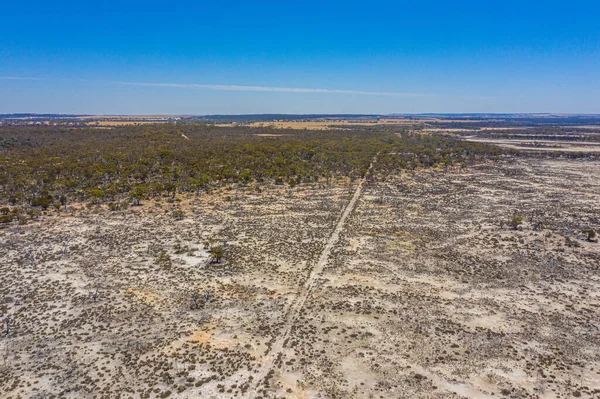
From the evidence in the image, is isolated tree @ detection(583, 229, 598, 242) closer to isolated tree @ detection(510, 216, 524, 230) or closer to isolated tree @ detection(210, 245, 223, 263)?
isolated tree @ detection(510, 216, 524, 230)

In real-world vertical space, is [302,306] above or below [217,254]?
below

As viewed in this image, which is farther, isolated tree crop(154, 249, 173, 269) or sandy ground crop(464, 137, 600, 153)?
sandy ground crop(464, 137, 600, 153)

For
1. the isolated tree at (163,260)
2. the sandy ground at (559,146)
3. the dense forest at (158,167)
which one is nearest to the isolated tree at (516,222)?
the dense forest at (158,167)

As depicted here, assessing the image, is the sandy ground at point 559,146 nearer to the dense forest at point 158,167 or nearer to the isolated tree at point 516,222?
the dense forest at point 158,167

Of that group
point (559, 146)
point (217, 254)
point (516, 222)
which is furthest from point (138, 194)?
point (559, 146)

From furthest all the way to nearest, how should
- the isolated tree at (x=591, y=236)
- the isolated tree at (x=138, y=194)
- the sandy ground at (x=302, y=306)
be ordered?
the isolated tree at (x=138, y=194) → the isolated tree at (x=591, y=236) → the sandy ground at (x=302, y=306)

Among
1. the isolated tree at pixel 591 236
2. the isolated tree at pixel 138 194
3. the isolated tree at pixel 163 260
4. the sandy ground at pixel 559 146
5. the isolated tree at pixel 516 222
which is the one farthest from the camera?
the sandy ground at pixel 559 146

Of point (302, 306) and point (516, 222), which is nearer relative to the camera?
point (302, 306)

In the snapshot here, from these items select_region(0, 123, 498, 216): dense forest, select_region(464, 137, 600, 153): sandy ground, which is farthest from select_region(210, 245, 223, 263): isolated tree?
select_region(464, 137, 600, 153): sandy ground

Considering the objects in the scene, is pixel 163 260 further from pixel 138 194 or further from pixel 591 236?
pixel 591 236
